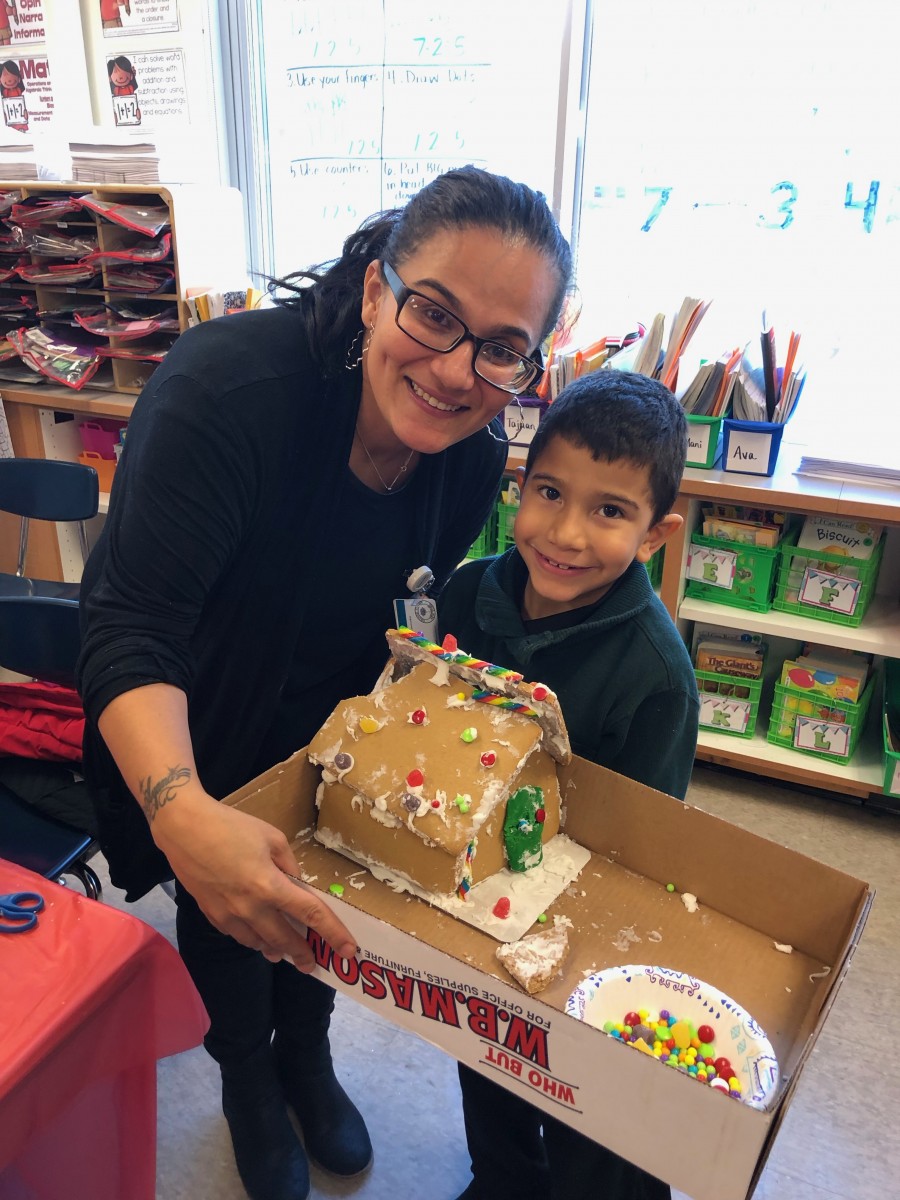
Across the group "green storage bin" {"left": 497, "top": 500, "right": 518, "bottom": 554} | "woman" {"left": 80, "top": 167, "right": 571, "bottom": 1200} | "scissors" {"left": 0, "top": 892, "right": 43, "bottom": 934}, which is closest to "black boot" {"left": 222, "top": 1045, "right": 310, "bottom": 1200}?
"woman" {"left": 80, "top": 167, "right": 571, "bottom": 1200}

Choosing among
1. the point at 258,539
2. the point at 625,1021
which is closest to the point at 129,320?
the point at 258,539

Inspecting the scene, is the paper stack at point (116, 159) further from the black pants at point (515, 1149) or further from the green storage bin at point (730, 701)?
the black pants at point (515, 1149)

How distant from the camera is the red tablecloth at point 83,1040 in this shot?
2.49 ft

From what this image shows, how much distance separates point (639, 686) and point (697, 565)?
1300mm

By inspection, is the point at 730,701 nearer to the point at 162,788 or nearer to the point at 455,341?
the point at 455,341

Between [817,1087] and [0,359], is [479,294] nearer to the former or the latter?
[817,1087]

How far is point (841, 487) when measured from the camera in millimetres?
1974

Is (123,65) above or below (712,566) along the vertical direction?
above

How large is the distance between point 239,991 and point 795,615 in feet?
5.19

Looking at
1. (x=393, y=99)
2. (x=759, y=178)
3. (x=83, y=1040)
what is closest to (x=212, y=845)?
(x=83, y=1040)

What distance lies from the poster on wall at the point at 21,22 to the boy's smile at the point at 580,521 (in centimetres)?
298

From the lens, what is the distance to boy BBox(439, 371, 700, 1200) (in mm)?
994

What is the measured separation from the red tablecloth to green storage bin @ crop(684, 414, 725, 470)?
1.64m

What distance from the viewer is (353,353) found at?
100cm
